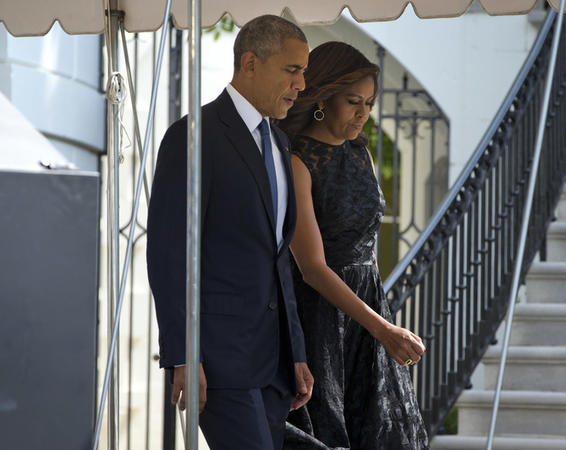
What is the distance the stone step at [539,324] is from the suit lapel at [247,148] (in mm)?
2988

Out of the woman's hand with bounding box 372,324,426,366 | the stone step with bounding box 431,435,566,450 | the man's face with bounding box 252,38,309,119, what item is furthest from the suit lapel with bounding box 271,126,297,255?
the stone step with bounding box 431,435,566,450

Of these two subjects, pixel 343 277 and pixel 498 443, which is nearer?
pixel 343 277

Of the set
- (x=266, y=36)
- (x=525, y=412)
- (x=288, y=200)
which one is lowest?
(x=525, y=412)

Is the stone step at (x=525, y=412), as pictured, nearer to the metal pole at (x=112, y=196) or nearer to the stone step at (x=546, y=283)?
the stone step at (x=546, y=283)

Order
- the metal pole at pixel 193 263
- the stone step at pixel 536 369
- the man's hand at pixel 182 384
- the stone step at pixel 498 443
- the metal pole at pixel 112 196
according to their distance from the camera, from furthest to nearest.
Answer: the stone step at pixel 536 369
the stone step at pixel 498 443
the metal pole at pixel 112 196
the man's hand at pixel 182 384
the metal pole at pixel 193 263

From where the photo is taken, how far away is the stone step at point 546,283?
538cm

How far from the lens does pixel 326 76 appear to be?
2.85m

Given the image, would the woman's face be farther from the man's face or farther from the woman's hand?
the woman's hand

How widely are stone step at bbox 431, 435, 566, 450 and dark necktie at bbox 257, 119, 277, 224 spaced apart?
2.50 m

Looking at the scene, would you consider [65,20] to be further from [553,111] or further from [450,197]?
[553,111]

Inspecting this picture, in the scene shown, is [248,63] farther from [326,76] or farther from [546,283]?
[546,283]

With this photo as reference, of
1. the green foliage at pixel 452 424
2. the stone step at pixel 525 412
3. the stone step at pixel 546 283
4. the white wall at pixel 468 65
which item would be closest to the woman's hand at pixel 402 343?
the stone step at pixel 525 412

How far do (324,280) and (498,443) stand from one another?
2236 millimetres

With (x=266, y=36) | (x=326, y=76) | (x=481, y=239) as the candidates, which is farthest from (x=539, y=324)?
(x=266, y=36)
